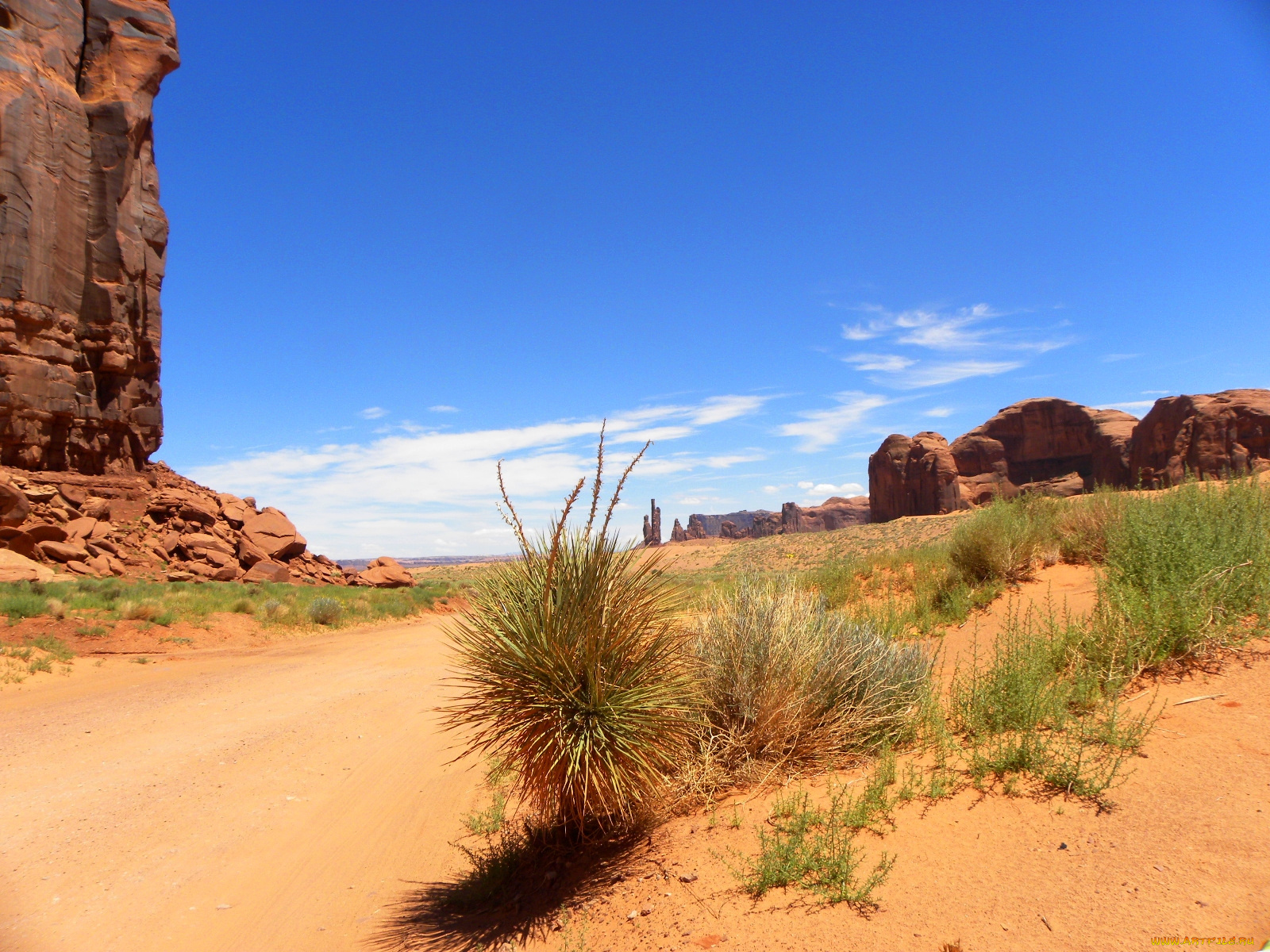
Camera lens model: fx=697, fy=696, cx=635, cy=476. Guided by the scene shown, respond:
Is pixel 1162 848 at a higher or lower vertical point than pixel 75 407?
lower

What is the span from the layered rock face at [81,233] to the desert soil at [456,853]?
24.4 meters

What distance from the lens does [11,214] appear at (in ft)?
82.9

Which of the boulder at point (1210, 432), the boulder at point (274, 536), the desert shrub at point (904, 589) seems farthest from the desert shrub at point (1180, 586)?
the boulder at point (1210, 432)

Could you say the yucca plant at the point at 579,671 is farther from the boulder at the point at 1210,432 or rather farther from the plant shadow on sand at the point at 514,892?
the boulder at the point at 1210,432

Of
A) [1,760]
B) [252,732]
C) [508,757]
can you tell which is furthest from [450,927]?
[1,760]

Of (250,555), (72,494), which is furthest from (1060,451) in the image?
(72,494)

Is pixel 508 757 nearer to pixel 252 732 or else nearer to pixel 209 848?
pixel 209 848

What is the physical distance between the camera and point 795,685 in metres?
5.18

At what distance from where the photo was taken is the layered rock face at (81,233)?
25.6 metres

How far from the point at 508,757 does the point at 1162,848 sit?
131 inches

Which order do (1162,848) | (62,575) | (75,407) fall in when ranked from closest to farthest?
(1162,848)
(62,575)
(75,407)

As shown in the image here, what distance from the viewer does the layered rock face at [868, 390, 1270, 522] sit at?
162 ft

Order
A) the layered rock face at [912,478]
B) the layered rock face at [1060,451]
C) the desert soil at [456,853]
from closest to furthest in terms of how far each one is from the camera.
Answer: the desert soil at [456,853], the layered rock face at [1060,451], the layered rock face at [912,478]

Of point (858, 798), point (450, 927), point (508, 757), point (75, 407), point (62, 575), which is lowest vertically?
point (450, 927)
